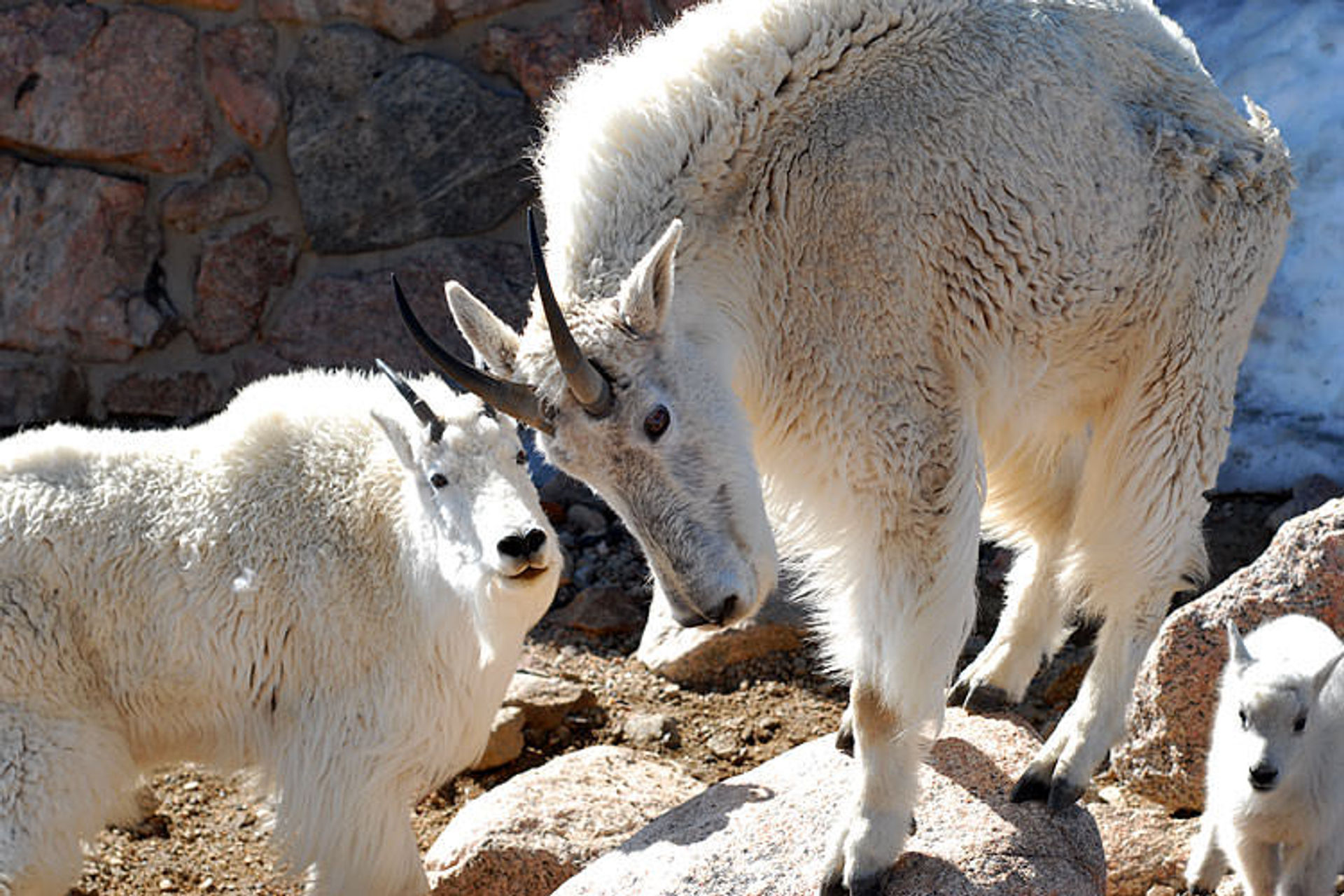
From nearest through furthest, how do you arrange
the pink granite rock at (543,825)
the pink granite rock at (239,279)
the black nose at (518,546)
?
1. the black nose at (518,546)
2. the pink granite rock at (543,825)
3. the pink granite rock at (239,279)

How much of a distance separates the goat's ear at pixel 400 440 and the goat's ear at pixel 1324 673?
7.99 ft

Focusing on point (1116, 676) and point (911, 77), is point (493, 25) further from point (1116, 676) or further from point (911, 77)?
point (1116, 676)

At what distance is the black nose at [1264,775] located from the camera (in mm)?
3842

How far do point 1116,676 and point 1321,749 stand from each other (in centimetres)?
53

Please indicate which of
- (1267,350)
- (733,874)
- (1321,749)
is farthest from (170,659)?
(1267,350)

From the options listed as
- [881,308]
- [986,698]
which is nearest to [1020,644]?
[986,698]

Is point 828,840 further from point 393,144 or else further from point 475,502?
point 393,144

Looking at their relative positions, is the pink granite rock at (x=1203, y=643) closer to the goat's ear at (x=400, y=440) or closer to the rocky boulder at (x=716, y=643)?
the rocky boulder at (x=716, y=643)

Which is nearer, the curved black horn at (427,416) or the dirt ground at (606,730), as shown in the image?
the curved black horn at (427,416)

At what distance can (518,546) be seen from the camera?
13.7 feet

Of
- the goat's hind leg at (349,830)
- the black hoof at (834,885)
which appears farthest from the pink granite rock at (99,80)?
the black hoof at (834,885)

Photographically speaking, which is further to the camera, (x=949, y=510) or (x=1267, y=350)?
(x=1267, y=350)

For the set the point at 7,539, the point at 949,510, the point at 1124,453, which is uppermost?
the point at 1124,453

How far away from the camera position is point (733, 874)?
402 cm
